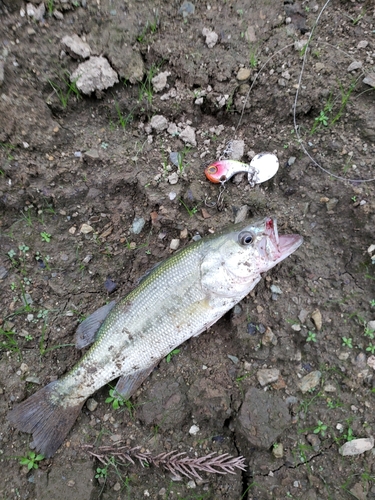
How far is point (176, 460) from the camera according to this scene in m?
3.28

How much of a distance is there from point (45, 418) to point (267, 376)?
225 centimetres

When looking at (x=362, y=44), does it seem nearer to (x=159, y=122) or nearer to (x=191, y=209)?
(x=159, y=122)

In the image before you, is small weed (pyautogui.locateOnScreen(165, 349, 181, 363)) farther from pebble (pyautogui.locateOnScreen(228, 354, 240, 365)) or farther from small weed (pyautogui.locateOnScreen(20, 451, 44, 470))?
small weed (pyautogui.locateOnScreen(20, 451, 44, 470))

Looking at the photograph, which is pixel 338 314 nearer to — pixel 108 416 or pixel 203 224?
pixel 203 224

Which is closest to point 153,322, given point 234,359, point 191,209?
point 234,359

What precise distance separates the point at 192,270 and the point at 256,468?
1.96 m

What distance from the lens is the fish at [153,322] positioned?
3.37 metres

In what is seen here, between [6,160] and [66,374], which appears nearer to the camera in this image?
[66,374]

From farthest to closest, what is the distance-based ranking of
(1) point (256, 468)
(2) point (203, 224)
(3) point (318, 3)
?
(3) point (318, 3) → (2) point (203, 224) → (1) point (256, 468)

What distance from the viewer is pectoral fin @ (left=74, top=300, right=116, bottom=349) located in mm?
3605

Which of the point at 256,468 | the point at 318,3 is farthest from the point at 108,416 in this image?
the point at 318,3

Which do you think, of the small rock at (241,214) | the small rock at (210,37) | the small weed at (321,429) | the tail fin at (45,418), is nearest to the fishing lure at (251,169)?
the small rock at (241,214)

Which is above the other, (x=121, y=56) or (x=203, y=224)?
(x=121, y=56)

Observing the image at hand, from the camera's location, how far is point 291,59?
161 inches
